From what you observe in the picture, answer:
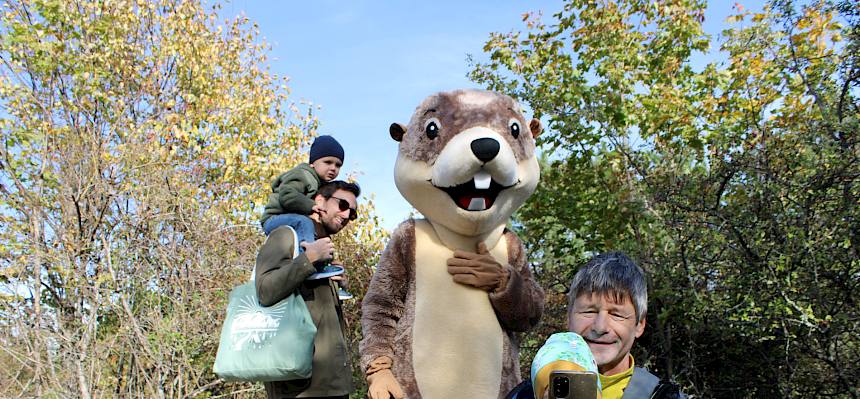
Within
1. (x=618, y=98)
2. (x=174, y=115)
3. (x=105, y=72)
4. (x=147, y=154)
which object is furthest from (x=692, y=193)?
(x=105, y=72)

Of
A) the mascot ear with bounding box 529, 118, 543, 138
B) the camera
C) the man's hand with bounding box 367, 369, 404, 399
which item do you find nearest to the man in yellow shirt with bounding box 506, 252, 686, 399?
the camera

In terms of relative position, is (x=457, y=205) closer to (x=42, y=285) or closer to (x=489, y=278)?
(x=489, y=278)

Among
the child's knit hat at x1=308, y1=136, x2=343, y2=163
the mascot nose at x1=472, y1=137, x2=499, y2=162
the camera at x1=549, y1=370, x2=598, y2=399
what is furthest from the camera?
Answer: the child's knit hat at x1=308, y1=136, x2=343, y2=163

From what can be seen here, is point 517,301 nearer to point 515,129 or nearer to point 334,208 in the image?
point 515,129

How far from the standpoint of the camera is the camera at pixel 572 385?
4.42ft

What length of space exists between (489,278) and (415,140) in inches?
26.7

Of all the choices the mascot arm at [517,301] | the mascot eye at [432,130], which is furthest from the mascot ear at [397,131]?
the mascot arm at [517,301]

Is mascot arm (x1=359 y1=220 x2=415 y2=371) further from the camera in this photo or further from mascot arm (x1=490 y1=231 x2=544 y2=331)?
the camera

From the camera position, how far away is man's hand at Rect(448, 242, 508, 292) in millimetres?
3008

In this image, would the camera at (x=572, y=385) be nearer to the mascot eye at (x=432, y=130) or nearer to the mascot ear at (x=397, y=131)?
the mascot eye at (x=432, y=130)

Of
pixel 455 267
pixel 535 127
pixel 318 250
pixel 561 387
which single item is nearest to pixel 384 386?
pixel 455 267

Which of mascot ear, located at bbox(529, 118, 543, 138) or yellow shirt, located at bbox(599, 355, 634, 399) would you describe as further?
mascot ear, located at bbox(529, 118, 543, 138)

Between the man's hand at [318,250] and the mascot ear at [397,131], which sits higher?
the mascot ear at [397,131]

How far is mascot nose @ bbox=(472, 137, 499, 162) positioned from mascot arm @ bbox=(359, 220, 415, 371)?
0.54m
